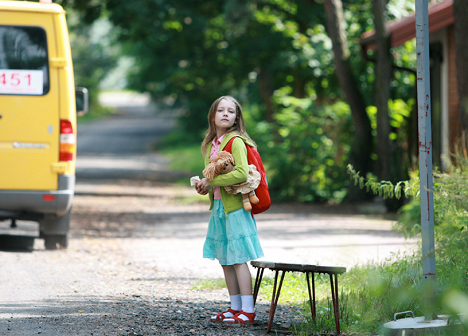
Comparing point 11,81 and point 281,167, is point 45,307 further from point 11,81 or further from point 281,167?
point 281,167

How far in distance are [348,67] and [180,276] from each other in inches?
303

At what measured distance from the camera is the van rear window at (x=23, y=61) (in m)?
7.31

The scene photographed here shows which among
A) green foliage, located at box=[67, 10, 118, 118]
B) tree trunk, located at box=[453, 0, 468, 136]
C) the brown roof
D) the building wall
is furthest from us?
green foliage, located at box=[67, 10, 118, 118]

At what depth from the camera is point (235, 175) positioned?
4484mm

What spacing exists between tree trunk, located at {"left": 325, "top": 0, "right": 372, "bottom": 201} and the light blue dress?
28.7 feet

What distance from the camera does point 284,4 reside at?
53.6 feet

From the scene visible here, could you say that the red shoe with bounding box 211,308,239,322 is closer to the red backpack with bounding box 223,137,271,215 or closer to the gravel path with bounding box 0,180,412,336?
the gravel path with bounding box 0,180,412,336

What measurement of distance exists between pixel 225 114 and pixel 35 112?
333 cm

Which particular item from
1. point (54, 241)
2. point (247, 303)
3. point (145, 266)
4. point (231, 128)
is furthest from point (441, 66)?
point (247, 303)

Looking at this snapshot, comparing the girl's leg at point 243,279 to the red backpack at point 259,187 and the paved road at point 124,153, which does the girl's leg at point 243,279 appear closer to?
the red backpack at point 259,187

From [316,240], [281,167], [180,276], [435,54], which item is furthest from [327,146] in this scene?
[180,276]

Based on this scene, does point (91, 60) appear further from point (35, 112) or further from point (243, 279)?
point (243, 279)

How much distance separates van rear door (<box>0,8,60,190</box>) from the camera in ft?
23.6

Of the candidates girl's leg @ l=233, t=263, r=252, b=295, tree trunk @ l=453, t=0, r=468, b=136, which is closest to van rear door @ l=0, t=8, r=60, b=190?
girl's leg @ l=233, t=263, r=252, b=295
